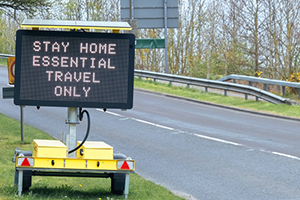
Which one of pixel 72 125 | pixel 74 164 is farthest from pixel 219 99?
pixel 74 164

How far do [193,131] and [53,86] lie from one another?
8943 mm

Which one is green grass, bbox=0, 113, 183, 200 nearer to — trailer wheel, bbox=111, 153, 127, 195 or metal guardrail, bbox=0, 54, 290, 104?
trailer wheel, bbox=111, 153, 127, 195

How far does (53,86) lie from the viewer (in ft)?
26.9

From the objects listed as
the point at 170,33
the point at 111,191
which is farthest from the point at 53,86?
the point at 170,33

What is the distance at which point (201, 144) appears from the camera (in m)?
14.7

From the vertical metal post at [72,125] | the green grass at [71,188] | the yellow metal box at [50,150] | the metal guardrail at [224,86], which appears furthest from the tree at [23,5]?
the metal guardrail at [224,86]

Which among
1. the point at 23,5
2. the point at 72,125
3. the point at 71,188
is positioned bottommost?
the point at 71,188

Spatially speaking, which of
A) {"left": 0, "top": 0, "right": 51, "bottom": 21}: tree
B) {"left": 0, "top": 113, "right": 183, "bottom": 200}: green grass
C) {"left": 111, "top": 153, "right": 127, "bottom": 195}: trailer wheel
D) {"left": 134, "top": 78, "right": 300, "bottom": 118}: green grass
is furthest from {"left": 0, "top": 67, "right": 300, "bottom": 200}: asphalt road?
{"left": 0, "top": 0, "right": 51, "bottom": 21}: tree

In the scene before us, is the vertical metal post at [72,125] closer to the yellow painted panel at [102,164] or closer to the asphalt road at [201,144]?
the yellow painted panel at [102,164]

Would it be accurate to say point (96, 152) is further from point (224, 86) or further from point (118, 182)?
point (224, 86)

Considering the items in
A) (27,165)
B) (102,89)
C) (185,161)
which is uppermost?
(102,89)

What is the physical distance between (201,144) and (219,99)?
30.9ft

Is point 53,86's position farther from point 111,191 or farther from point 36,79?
point 111,191

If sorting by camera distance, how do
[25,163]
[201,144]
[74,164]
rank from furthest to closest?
[201,144], [74,164], [25,163]
